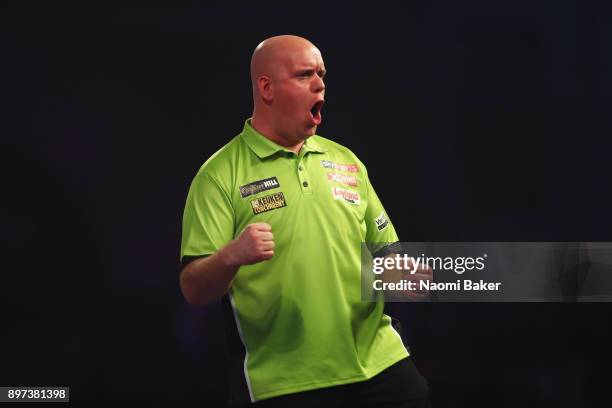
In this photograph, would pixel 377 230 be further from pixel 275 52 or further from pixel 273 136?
pixel 275 52

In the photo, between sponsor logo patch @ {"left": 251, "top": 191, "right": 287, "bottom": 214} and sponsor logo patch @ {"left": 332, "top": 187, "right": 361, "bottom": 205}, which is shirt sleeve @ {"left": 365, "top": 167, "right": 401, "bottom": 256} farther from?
sponsor logo patch @ {"left": 251, "top": 191, "right": 287, "bottom": 214}

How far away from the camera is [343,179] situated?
9.78 feet

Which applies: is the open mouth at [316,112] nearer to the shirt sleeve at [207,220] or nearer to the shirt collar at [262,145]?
the shirt collar at [262,145]

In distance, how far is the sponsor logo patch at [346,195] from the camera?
114 inches

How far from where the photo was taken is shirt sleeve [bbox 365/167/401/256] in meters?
3.05

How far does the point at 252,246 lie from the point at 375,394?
627 millimetres

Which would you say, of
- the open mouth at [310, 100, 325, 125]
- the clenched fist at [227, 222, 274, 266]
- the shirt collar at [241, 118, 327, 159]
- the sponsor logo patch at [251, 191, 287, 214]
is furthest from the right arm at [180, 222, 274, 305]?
the open mouth at [310, 100, 325, 125]

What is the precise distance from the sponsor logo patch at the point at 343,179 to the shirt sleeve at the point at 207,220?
33cm

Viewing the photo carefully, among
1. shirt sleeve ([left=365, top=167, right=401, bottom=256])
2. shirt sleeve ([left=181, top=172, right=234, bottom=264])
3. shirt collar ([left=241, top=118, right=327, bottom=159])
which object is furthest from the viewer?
shirt sleeve ([left=365, top=167, right=401, bottom=256])

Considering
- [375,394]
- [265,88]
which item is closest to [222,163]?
[265,88]

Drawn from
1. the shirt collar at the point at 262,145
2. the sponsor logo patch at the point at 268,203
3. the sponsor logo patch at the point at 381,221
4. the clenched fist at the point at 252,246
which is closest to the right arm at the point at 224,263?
the clenched fist at the point at 252,246

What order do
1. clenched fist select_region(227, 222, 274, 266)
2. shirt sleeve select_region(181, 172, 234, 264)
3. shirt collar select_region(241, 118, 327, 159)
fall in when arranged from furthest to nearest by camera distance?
shirt collar select_region(241, 118, 327, 159) < shirt sleeve select_region(181, 172, 234, 264) < clenched fist select_region(227, 222, 274, 266)

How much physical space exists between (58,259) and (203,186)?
1.17 m

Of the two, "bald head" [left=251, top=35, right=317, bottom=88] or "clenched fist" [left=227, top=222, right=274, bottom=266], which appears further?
"bald head" [left=251, top=35, right=317, bottom=88]
